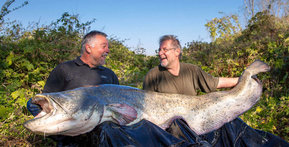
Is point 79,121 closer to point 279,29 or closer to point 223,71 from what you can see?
point 223,71

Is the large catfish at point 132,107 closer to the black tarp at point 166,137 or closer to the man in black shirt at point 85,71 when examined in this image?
the black tarp at point 166,137

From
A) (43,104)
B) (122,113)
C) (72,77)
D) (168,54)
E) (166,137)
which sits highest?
(168,54)

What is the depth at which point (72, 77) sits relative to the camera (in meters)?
3.06

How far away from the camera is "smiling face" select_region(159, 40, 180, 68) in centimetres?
339

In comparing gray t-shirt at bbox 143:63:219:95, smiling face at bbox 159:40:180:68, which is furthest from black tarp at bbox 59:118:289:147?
smiling face at bbox 159:40:180:68

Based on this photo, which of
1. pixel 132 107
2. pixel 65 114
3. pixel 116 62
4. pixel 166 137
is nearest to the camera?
pixel 65 114

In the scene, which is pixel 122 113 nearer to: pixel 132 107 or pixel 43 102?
pixel 132 107

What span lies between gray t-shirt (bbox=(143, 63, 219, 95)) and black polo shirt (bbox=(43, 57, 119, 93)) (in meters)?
0.76

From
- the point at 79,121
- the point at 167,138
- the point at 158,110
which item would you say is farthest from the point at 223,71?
the point at 79,121

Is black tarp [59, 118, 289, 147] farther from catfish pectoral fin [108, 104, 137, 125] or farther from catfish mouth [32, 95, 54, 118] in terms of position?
catfish mouth [32, 95, 54, 118]

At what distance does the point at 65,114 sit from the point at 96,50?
164 centimetres

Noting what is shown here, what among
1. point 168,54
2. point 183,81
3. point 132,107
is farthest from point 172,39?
point 132,107

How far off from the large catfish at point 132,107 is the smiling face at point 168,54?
0.85 m

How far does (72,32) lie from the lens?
699 centimetres
